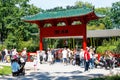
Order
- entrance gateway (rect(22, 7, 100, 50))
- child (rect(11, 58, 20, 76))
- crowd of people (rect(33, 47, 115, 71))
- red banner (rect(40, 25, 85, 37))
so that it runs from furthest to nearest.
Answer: red banner (rect(40, 25, 85, 37)), entrance gateway (rect(22, 7, 100, 50)), crowd of people (rect(33, 47, 115, 71)), child (rect(11, 58, 20, 76))

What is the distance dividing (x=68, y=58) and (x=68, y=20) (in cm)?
552

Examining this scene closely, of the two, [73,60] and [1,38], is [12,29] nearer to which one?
[1,38]

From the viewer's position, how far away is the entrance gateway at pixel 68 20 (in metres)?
32.1

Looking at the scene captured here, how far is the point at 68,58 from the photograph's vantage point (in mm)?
30312

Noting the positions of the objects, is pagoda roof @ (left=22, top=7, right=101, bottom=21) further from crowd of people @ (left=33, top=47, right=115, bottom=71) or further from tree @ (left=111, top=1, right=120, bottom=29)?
tree @ (left=111, top=1, right=120, bottom=29)

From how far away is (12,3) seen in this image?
58688mm

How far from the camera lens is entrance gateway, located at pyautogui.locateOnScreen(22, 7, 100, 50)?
105 feet

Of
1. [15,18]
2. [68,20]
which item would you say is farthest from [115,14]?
[68,20]

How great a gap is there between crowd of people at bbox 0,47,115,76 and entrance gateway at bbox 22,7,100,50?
7.47 ft

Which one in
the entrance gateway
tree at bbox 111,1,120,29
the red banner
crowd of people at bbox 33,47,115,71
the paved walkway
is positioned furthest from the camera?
tree at bbox 111,1,120,29

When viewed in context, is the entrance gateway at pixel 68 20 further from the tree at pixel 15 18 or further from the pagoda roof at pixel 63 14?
the tree at pixel 15 18

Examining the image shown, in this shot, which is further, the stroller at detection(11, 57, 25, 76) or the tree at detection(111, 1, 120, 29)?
the tree at detection(111, 1, 120, 29)

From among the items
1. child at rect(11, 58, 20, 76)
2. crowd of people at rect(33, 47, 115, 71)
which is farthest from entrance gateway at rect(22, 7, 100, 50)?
child at rect(11, 58, 20, 76)

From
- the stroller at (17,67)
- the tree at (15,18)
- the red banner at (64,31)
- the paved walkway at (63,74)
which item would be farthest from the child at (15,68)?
the tree at (15,18)
